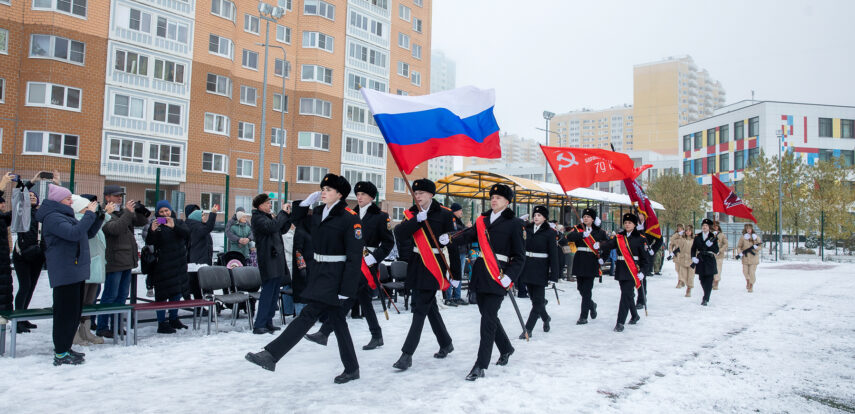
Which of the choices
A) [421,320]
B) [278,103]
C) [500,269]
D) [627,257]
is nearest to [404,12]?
[278,103]

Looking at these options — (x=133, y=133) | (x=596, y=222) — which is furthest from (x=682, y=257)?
(x=133, y=133)

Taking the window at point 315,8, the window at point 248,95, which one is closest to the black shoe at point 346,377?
the window at point 248,95

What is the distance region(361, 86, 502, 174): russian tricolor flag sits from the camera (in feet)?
23.0

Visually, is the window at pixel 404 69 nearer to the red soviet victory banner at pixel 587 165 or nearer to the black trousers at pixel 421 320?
the red soviet victory banner at pixel 587 165

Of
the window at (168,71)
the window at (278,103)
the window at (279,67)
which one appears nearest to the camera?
the window at (168,71)

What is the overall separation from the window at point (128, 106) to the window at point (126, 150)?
1.41m

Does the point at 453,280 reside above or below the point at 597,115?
below

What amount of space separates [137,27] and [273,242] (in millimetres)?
28155

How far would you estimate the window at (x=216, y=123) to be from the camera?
34875 mm

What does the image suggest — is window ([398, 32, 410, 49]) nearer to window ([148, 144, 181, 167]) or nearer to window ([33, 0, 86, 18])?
window ([148, 144, 181, 167])

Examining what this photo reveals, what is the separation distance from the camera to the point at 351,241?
5.70 m

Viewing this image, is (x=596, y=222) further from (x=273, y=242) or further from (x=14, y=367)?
(x=14, y=367)

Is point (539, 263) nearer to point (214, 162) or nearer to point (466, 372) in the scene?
point (466, 372)

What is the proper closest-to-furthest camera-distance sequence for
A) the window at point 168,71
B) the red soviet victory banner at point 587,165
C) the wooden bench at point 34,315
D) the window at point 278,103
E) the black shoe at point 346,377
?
the black shoe at point 346,377
the wooden bench at point 34,315
the red soviet victory banner at point 587,165
the window at point 168,71
the window at point 278,103
